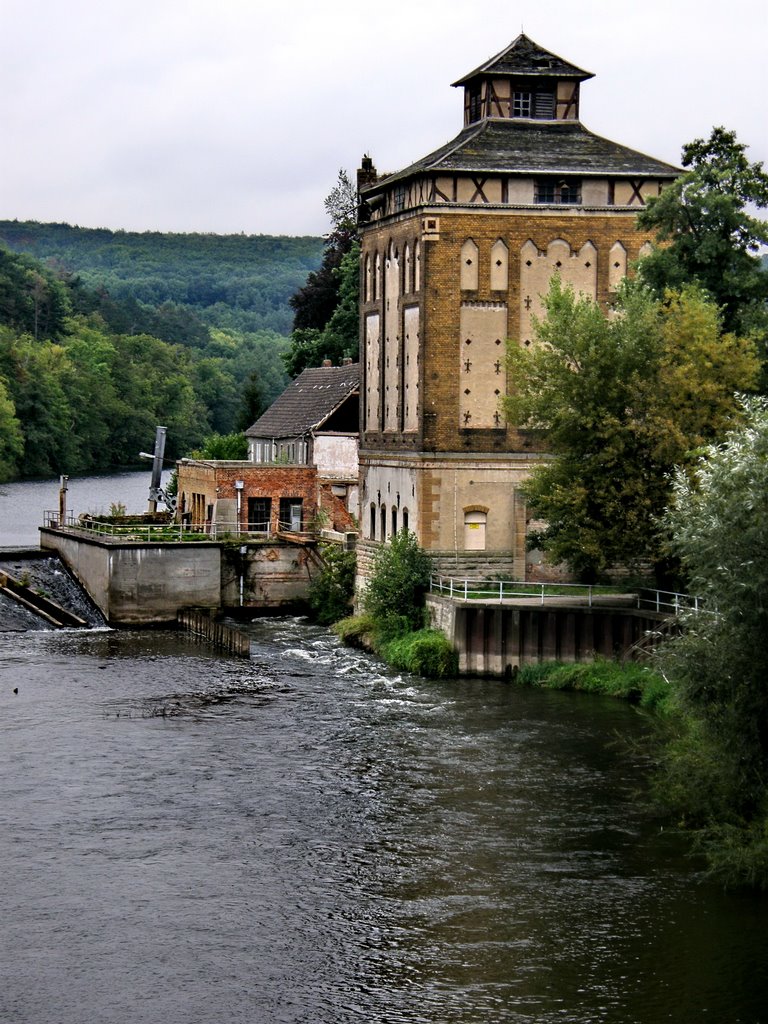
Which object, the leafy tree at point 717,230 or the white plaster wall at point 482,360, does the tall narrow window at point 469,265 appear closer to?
the white plaster wall at point 482,360

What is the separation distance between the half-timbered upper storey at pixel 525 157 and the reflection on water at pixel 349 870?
56.1ft

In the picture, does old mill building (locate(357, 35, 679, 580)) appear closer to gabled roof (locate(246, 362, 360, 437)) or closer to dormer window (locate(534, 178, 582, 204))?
dormer window (locate(534, 178, 582, 204))

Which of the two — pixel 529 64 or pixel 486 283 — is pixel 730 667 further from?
pixel 529 64

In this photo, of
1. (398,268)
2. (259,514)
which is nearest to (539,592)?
(398,268)

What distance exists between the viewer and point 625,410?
4903cm

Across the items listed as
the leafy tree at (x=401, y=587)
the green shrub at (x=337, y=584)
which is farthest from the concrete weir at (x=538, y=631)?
the green shrub at (x=337, y=584)

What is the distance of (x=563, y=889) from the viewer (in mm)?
29969

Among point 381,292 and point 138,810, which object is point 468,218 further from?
point 138,810

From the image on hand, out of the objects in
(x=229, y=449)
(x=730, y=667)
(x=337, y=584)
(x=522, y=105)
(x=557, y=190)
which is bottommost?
(x=730, y=667)

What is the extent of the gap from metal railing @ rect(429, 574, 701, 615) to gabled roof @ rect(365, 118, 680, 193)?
12.8 meters

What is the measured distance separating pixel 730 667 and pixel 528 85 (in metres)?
32.1

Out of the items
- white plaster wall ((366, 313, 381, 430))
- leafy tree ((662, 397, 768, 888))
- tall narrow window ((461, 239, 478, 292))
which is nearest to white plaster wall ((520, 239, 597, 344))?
tall narrow window ((461, 239, 478, 292))

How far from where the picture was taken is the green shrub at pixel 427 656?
50594mm

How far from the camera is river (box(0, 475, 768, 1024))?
2553 cm
